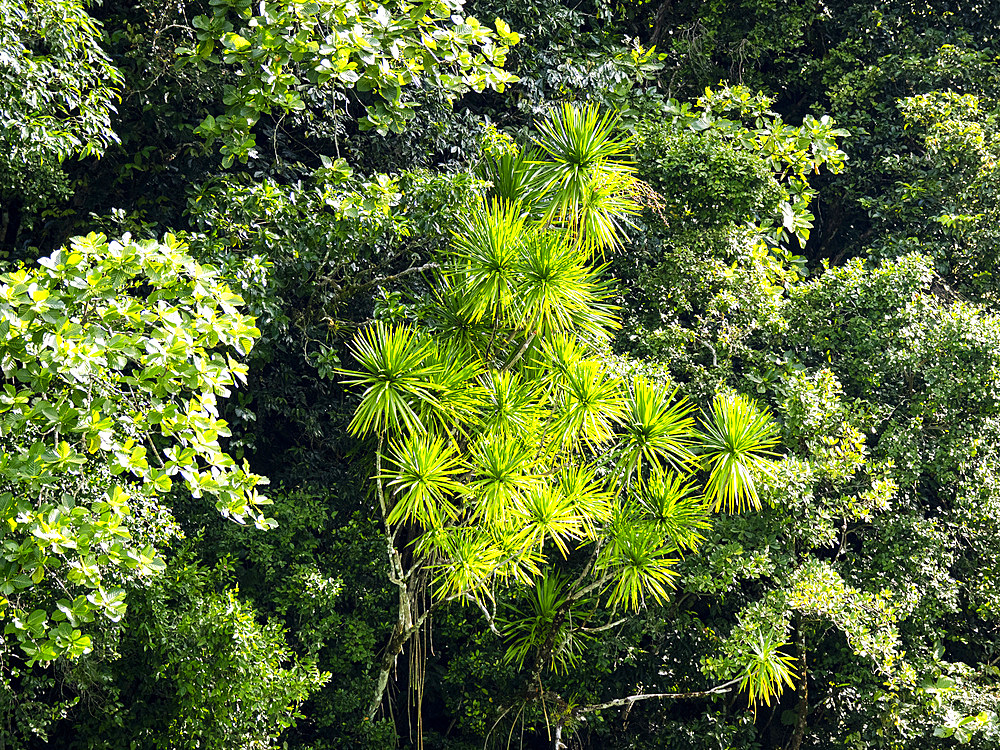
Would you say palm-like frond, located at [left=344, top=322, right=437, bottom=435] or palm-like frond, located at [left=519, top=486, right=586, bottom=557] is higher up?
palm-like frond, located at [left=344, top=322, right=437, bottom=435]

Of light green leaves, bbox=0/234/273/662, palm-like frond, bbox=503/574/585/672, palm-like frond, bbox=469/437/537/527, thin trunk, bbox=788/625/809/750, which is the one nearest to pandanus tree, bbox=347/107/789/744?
palm-like frond, bbox=469/437/537/527

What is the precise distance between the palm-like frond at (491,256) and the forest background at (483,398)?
0.02 m

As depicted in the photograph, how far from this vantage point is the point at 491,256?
12.0 feet

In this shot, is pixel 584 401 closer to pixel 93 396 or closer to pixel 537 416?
pixel 537 416

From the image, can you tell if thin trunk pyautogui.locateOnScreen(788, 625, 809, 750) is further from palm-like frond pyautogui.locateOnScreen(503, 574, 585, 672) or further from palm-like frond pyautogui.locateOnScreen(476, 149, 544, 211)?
palm-like frond pyautogui.locateOnScreen(476, 149, 544, 211)

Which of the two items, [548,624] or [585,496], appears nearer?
[585,496]

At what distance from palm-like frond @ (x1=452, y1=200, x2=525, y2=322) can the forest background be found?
0.05ft

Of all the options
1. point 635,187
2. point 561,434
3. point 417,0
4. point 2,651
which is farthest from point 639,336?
point 2,651

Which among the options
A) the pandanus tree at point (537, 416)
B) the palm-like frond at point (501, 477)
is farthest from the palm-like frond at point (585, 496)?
the palm-like frond at point (501, 477)

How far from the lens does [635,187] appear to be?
4273 millimetres

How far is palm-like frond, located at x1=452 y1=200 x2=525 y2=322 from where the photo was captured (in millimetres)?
3643

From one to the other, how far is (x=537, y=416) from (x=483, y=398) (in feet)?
0.79

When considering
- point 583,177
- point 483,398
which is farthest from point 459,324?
point 583,177

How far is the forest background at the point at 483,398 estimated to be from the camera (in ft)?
11.1
